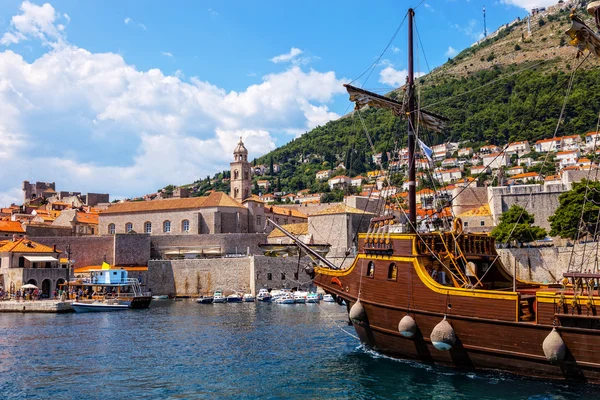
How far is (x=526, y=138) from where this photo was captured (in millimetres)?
111562

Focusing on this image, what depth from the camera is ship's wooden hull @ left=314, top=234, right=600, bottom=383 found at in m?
13.4

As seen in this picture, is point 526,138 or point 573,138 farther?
point 526,138

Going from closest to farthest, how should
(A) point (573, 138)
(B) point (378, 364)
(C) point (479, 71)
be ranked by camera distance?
(B) point (378, 364), (A) point (573, 138), (C) point (479, 71)

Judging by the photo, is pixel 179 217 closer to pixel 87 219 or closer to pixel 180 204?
pixel 180 204

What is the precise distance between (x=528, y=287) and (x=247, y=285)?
3330 centimetres

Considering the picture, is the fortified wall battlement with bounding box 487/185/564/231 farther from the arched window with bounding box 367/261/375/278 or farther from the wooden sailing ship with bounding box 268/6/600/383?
the arched window with bounding box 367/261/375/278

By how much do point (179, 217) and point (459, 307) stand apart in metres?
53.0

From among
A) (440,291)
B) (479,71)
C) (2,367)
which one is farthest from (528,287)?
(479,71)

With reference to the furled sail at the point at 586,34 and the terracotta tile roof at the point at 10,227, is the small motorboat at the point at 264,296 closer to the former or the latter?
the terracotta tile roof at the point at 10,227

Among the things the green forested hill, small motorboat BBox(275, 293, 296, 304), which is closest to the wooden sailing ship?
small motorboat BBox(275, 293, 296, 304)

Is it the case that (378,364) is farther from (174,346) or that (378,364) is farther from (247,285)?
(247,285)

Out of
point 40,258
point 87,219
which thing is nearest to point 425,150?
point 40,258

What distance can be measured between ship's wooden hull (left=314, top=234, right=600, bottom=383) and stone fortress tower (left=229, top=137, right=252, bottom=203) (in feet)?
202

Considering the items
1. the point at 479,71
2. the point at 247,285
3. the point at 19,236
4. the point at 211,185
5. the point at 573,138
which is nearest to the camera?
the point at 247,285
